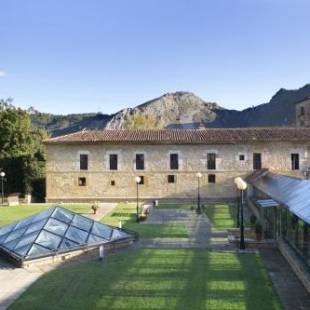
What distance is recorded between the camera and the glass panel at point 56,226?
47.4 feet

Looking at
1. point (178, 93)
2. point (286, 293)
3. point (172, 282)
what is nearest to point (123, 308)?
point (172, 282)

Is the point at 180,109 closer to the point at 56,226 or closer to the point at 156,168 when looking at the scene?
the point at 156,168

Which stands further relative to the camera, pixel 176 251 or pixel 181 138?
pixel 181 138

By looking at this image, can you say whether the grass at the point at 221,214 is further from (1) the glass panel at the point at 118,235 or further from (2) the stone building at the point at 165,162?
(1) the glass panel at the point at 118,235

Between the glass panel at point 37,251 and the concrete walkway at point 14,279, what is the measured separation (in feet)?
1.80

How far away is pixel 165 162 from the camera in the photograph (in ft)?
108

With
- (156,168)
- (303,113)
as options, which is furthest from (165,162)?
(303,113)

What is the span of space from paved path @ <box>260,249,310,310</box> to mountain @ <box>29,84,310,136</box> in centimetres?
6936

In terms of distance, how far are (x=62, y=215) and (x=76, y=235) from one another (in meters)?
1.44

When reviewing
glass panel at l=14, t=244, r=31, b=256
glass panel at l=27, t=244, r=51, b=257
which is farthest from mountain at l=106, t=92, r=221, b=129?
glass panel at l=27, t=244, r=51, b=257

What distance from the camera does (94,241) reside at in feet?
48.1

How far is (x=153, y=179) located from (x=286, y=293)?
23.7 metres

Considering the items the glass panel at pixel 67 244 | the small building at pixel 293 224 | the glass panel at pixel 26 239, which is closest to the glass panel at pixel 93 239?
the glass panel at pixel 67 244

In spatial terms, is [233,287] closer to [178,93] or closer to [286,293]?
[286,293]
